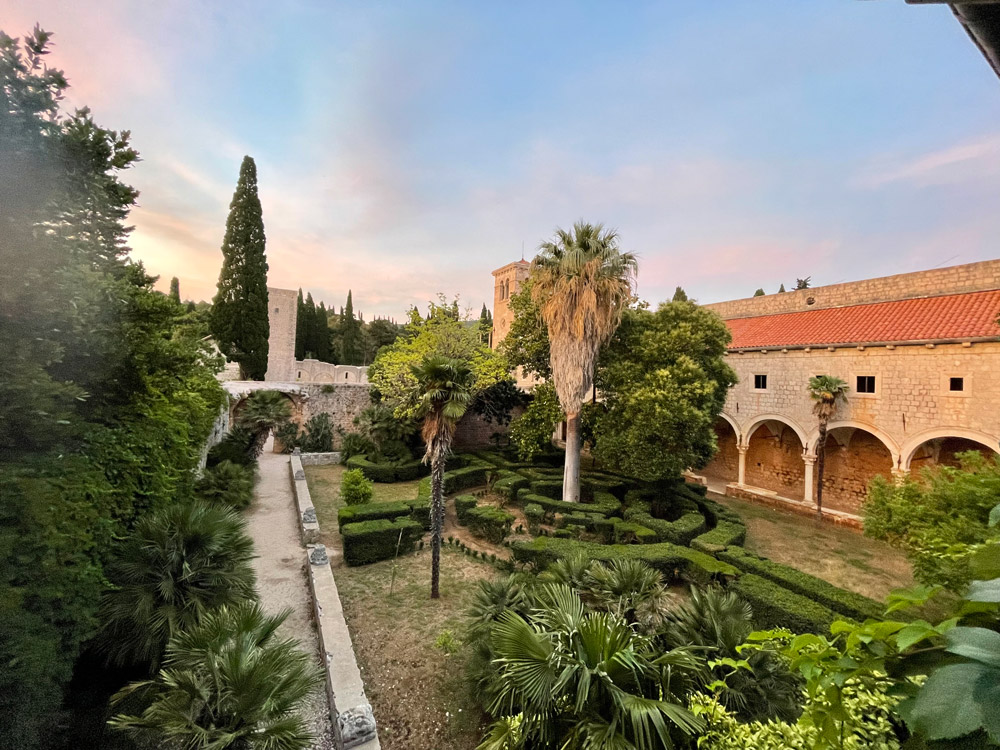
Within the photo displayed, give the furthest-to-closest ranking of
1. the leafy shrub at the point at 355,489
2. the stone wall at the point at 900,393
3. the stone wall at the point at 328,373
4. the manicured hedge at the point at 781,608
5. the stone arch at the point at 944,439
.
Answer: the stone wall at the point at 328,373, the leafy shrub at the point at 355,489, the stone wall at the point at 900,393, the stone arch at the point at 944,439, the manicured hedge at the point at 781,608

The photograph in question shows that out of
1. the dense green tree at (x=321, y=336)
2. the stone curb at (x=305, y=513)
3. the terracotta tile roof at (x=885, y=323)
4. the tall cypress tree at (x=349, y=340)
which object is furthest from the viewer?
the tall cypress tree at (x=349, y=340)

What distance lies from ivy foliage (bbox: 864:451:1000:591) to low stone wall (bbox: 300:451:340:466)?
771 inches

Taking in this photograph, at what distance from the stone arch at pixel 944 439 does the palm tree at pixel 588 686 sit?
13.7 metres

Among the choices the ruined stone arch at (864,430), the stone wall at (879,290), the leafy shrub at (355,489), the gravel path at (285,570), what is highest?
the stone wall at (879,290)

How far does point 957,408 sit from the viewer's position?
12102mm

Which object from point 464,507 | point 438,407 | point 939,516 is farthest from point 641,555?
point 438,407

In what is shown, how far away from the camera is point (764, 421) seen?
18.1 metres

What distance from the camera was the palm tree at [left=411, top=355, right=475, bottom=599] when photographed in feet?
→ 26.0

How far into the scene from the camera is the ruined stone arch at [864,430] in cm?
1327

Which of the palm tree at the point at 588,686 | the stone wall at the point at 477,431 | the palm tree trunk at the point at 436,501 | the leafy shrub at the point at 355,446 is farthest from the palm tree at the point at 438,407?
the stone wall at the point at 477,431

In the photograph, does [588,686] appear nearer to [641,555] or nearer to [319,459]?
[641,555]

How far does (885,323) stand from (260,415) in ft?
76.8

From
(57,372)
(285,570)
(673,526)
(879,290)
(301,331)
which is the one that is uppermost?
(301,331)

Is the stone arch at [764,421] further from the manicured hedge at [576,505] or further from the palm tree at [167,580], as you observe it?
the palm tree at [167,580]
